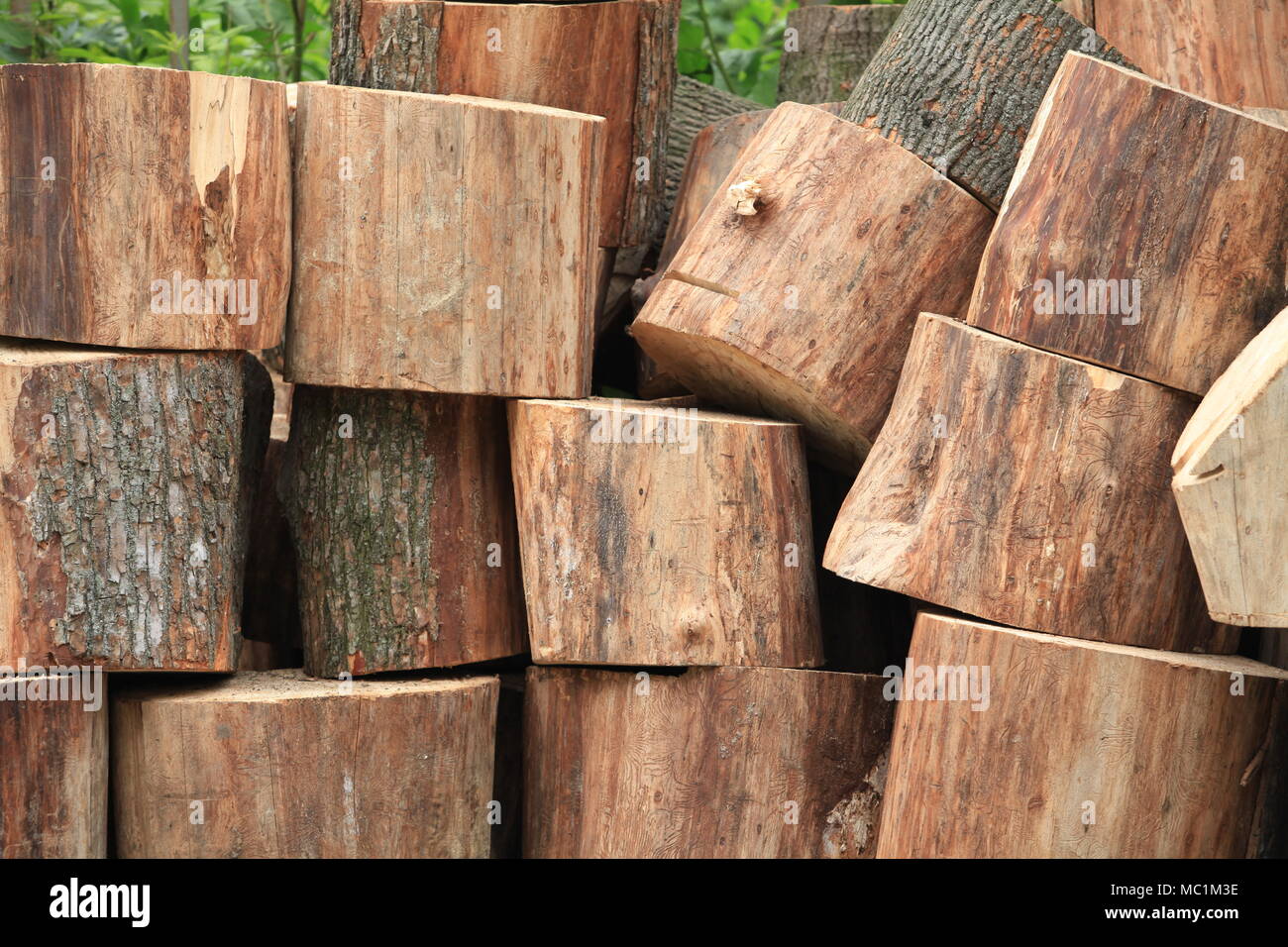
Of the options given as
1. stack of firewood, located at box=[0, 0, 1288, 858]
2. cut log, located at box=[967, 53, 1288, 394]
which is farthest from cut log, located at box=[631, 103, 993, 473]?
cut log, located at box=[967, 53, 1288, 394]

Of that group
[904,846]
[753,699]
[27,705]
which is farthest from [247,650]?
[904,846]

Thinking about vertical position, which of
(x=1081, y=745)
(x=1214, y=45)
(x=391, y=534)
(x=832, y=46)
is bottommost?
(x=1081, y=745)

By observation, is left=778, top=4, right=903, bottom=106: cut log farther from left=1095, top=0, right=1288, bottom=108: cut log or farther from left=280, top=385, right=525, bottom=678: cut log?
left=280, top=385, right=525, bottom=678: cut log

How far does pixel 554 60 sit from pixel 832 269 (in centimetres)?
105

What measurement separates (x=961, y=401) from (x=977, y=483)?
0.62 ft

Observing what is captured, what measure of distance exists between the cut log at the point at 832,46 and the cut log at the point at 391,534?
2.18 metres

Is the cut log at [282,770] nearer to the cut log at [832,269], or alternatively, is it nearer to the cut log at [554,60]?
the cut log at [832,269]

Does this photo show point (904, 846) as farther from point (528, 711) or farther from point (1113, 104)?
point (1113, 104)

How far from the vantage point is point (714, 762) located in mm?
3027

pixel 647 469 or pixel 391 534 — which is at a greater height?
pixel 647 469

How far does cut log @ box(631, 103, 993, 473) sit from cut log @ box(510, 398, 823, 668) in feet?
0.77

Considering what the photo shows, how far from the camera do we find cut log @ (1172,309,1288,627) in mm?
2301

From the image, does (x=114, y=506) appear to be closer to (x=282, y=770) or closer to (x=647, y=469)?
(x=282, y=770)

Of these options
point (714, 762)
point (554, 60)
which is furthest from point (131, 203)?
point (714, 762)
